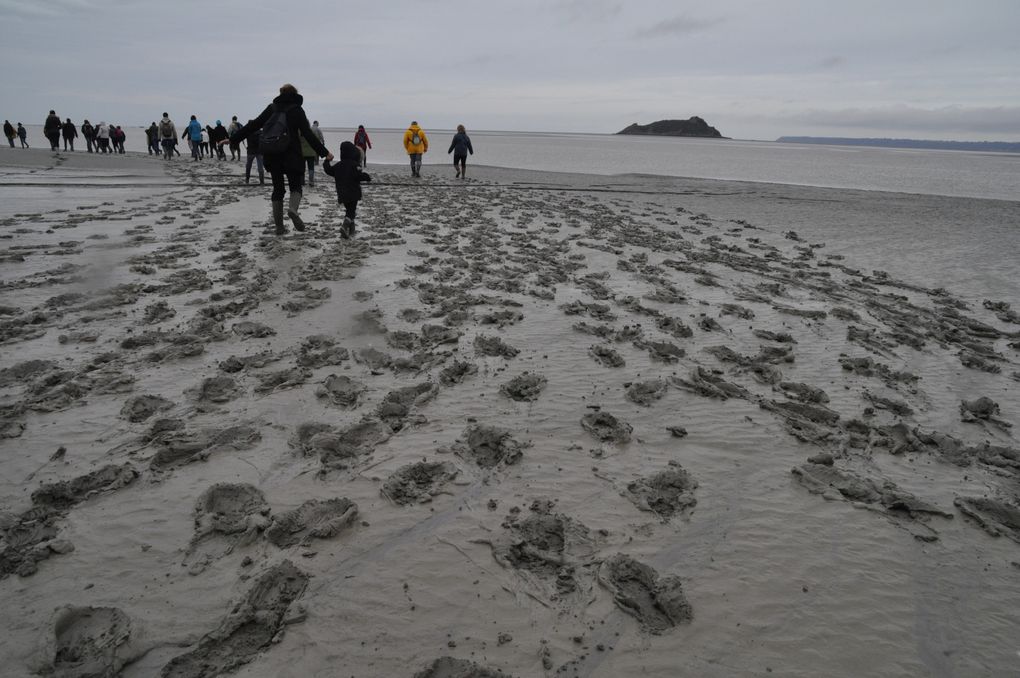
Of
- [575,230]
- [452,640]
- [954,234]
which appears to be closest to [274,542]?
[452,640]

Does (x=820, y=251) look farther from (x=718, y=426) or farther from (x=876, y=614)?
(x=876, y=614)

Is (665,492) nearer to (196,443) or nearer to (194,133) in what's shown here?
(196,443)

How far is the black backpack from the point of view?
352 inches

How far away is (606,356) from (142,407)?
3987 mm

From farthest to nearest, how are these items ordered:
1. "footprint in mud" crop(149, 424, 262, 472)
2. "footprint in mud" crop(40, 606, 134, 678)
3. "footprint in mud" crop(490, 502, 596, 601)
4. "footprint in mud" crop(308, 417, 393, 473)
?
"footprint in mud" crop(308, 417, 393, 473) → "footprint in mud" crop(149, 424, 262, 472) → "footprint in mud" crop(490, 502, 596, 601) → "footprint in mud" crop(40, 606, 134, 678)

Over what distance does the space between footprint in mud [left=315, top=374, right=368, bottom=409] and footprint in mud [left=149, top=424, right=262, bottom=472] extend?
0.66m

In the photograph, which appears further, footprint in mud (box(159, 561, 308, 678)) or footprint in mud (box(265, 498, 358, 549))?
footprint in mud (box(265, 498, 358, 549))

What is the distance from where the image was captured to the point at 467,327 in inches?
241

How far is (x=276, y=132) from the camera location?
8922mm

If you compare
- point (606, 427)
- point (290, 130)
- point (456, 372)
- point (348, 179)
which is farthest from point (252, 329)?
point (348, 179)

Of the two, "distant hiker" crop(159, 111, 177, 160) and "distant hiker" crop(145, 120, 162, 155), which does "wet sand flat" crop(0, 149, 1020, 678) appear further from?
"distant hiker" crop(145, 120, 162, 155)

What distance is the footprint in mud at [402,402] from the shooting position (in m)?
4.27

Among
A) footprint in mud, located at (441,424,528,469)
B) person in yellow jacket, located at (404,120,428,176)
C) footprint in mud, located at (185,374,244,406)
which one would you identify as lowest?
footprint in mud, located at (441,424,528,469)

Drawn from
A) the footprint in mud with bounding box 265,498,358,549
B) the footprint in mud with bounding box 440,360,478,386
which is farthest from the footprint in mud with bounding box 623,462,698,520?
the footprint in mud with bounding box 440,360,478,386
